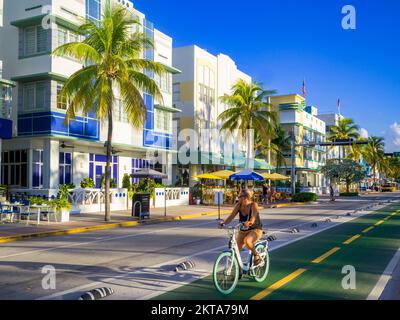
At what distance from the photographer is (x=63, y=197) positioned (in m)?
20.6

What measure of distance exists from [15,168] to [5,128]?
4.83m

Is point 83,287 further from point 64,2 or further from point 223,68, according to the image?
point 223,68

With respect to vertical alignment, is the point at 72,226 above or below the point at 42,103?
below

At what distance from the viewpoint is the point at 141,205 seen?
70.3 feet

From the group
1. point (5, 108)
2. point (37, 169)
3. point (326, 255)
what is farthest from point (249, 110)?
point (326, 255)

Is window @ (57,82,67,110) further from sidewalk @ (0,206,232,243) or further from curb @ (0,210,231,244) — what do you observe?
curb @ (0,210,231,244)

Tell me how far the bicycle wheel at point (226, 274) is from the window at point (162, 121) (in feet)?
91.3

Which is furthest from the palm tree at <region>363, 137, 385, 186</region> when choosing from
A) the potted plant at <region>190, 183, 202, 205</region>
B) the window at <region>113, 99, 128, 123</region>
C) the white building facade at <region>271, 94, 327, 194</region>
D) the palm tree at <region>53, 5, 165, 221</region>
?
the palm tree at <region>53, 5, 165, 221</region>

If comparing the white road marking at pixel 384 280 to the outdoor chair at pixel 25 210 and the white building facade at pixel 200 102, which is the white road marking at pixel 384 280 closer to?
the outdoor chair at pixel 25 210

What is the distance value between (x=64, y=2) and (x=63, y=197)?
471 inches

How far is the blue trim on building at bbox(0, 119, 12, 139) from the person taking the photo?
2208cm

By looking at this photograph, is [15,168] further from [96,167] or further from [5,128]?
[96,167]

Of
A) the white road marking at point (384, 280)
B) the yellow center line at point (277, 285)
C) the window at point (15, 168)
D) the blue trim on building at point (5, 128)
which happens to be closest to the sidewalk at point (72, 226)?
the blue trim on building at point (5, 128)
